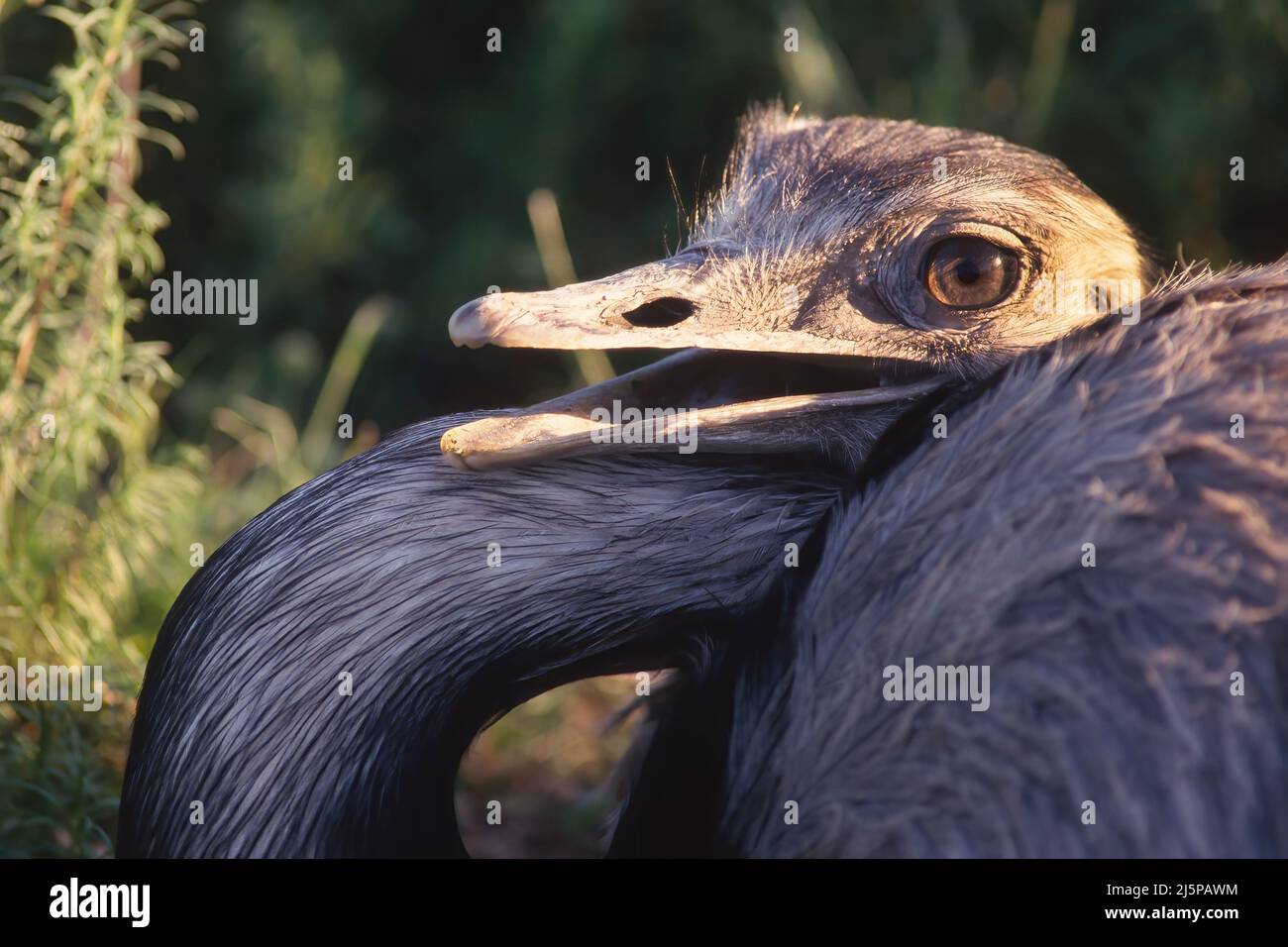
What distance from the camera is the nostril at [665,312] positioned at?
2309mm

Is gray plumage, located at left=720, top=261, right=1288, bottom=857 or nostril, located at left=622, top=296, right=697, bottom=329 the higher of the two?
nostril, located at left=622, top=296, right=697, bottom=329

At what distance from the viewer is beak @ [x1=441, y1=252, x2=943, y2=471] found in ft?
7.04

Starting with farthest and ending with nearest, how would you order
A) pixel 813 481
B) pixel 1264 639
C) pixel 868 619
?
1. pixel 813 481
2. pixel 868 619
3. pixel 1264 639

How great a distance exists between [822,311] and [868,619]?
61cm

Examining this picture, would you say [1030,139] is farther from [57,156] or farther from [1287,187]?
[57,156]

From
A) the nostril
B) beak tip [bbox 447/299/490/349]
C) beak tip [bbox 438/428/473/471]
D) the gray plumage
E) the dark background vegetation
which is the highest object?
the dark background vegetation

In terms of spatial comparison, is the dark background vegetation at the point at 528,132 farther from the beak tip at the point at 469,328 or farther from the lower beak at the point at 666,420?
the beak tip at the point at 469,328

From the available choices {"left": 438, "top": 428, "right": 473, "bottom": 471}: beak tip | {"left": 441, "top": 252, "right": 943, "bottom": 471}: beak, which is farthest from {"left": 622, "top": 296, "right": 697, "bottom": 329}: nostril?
{"left": 438, "top": 428, "right": 473, "bottom": 471}: beak tip

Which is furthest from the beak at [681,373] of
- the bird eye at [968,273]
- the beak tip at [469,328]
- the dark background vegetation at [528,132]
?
the dark background vegetation at [528,132]

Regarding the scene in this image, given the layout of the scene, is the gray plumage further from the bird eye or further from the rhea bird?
the bird eye

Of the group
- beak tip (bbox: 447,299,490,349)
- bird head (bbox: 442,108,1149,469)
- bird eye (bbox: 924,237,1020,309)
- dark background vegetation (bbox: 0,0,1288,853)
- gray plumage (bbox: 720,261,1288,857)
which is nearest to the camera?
gray plumage (bbox: 720,261,1288,857)

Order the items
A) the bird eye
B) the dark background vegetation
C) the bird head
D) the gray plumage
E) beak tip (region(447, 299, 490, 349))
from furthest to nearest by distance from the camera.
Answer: the dark background vegetation
the bird eye
the bird head
beak tip (region(447, 299, 490, 349))
the gray plumage
